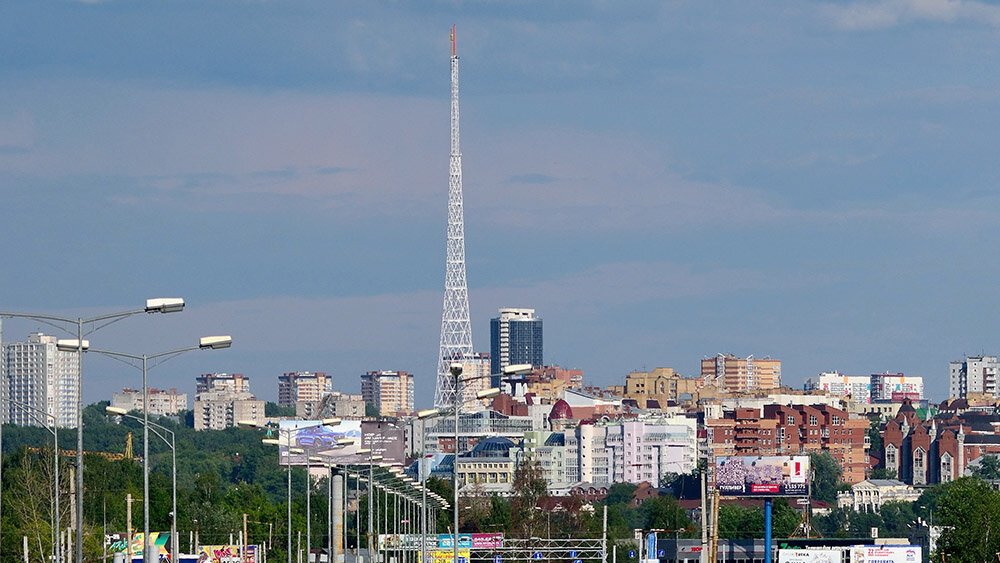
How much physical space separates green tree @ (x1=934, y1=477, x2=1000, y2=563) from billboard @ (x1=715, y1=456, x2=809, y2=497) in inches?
2162

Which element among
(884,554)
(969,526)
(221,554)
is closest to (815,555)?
(884,554)

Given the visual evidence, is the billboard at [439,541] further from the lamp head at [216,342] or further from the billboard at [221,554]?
the lamp head at [216,342]

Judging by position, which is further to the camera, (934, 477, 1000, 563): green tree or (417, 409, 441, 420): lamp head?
(934, 477, 1000, 563): green tree

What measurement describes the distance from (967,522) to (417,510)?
114 feet

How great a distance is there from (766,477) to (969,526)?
6166 centimetres

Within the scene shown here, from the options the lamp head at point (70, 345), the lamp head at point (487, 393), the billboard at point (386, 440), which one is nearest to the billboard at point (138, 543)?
the lamp head at point (487, 393)

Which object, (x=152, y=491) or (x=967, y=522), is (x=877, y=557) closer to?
(x=967, y=522)

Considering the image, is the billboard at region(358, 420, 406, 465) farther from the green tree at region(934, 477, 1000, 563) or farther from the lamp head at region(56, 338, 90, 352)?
the lamp head at region(56, 338, 90, 352)

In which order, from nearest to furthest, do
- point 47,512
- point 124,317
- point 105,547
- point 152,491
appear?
point 124,317
point 105,547
point 47,512
point 152,491

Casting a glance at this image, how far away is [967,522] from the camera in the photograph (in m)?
128

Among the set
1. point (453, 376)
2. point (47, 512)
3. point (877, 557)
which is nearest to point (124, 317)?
point (453, 376)

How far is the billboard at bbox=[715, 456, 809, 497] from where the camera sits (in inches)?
7377

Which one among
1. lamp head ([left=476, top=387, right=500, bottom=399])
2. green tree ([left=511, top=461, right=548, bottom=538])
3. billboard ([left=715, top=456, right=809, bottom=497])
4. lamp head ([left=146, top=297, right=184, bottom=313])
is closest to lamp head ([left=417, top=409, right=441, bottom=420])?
lamp head ([left=476, top=387, right=500, bottom=399])

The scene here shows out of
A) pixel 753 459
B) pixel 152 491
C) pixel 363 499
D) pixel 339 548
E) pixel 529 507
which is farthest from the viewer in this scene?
pixel 753 459
